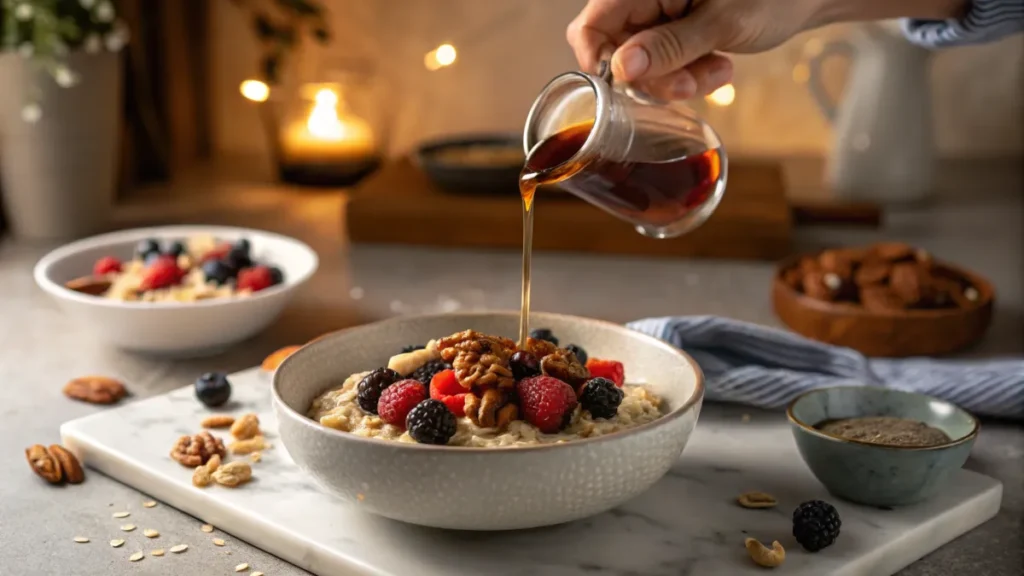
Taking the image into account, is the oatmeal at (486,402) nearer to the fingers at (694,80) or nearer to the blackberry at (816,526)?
the blackberry at (816,526)

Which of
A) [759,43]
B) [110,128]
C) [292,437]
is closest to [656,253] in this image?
[759,43]

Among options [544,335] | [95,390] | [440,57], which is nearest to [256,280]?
[95,390]

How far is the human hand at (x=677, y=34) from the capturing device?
51.6 inches

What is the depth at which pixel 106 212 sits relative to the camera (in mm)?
2223

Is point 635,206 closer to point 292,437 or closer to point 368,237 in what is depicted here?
point 292,437

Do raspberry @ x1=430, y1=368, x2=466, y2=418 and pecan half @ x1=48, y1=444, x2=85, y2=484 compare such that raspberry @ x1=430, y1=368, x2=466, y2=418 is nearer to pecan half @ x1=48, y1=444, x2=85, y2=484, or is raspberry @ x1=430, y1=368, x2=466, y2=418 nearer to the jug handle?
pecan half @ x1=48, y1=444, x2=85, y2=484

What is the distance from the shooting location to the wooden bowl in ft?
4.97

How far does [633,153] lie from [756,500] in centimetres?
39

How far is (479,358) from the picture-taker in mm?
1054

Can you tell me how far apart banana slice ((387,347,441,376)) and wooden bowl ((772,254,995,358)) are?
25.7 inches

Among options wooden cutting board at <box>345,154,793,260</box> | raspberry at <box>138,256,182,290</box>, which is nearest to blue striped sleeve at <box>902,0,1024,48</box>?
wooden cutting board at <box>345,154,793,260</box>

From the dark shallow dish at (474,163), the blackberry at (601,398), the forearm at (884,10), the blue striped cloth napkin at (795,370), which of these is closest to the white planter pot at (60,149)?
the dark shallow dish at (474,163)

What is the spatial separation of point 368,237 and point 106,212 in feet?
1.70

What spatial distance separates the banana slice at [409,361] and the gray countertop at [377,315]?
21 cm
